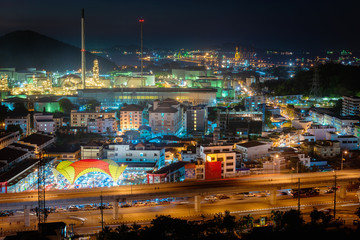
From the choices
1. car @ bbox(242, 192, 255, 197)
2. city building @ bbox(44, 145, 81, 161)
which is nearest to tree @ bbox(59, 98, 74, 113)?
city building @ bbox(44, 145, 81, 161)

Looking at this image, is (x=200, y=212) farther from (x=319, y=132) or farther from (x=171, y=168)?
(x=319, y=132)

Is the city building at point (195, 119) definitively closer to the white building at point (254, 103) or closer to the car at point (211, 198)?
the white building at point (254, 103)

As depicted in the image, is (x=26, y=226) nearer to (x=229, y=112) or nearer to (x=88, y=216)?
(x=88, y=216)

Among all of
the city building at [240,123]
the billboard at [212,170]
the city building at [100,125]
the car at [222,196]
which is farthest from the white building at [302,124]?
the city building at [100,125]

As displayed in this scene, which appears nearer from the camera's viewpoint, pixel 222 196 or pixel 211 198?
pixel 211 198

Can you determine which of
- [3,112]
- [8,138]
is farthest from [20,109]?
[8,138]

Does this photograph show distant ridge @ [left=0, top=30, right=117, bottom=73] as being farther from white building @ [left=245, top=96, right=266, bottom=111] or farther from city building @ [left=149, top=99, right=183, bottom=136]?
city building @ [left=149, top=99, right=183, bottom=136]

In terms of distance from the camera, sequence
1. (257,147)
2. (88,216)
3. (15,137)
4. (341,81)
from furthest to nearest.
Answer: (341,81) → (15,137) → (257,147) → (88,216)

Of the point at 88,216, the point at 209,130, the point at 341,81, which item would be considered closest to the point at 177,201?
the point at 88,216
